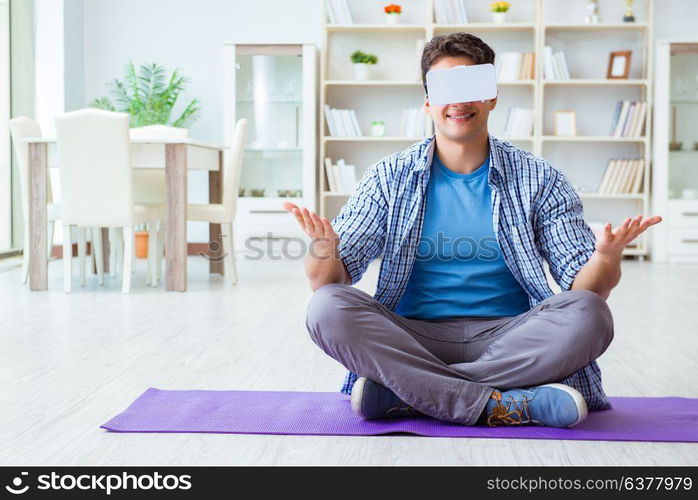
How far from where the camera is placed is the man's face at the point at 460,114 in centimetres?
189

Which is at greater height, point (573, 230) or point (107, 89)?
point (107, 89)

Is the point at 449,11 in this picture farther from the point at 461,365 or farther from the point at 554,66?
the point at 461,365

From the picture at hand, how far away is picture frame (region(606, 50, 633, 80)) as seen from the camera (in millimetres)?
6242

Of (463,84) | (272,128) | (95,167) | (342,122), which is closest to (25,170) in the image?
(95,167)

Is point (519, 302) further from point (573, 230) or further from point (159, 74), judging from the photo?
point (159, 74)

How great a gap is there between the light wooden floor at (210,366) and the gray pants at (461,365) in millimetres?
103

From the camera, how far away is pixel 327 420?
6.14 ft

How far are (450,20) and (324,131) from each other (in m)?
1.16

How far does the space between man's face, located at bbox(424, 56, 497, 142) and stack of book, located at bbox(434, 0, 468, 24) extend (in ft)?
14.9

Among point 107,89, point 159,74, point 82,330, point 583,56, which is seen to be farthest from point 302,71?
point 82,330

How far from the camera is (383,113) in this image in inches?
259

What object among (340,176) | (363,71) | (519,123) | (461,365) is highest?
(363,71)

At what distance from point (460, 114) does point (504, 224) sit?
25cm
